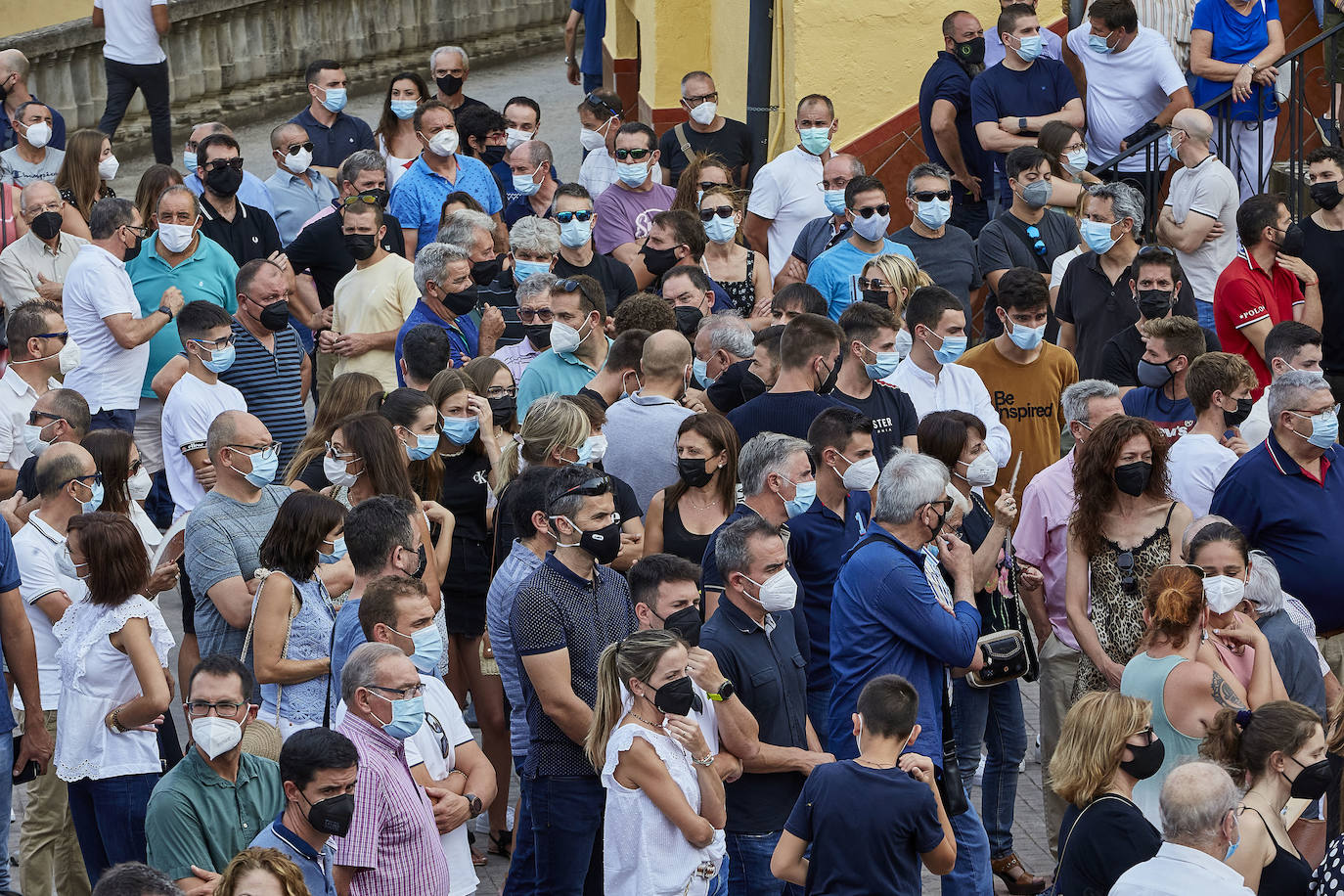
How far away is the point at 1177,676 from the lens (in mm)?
6363

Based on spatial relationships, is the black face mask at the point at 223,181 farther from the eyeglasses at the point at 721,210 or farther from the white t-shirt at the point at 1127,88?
the white t-shirt at the point at 1127,88

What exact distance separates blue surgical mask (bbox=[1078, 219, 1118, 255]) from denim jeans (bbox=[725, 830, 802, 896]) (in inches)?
180

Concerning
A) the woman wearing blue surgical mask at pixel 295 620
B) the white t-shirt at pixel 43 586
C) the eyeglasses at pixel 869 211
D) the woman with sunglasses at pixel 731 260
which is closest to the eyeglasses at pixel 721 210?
the woman with sunglasses at pixel 731 260

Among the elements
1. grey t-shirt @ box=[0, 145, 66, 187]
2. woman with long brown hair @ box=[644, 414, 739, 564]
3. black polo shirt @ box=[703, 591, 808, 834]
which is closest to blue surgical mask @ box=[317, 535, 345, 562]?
woman with long brown hair @ box=[644, 414, 739, 564]

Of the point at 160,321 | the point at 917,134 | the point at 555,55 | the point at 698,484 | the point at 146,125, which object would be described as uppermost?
the point at 698,484

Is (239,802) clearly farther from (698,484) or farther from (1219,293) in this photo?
(1219,293)

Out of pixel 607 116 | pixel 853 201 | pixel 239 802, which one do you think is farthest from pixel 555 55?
pixel 239 802

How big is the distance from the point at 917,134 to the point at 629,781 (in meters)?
9.18

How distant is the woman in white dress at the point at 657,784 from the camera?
578 cm

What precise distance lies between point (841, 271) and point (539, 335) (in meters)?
1.79

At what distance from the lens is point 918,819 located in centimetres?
558

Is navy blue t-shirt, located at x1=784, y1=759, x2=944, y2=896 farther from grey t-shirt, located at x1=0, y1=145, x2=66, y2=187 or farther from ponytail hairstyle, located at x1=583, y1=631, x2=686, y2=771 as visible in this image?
grey t-shirt, located at x1=0, y1=145, x2=66, y2=187

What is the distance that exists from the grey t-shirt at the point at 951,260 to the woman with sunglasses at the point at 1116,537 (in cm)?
→ 315

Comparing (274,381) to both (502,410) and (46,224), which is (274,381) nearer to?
(502,410)
